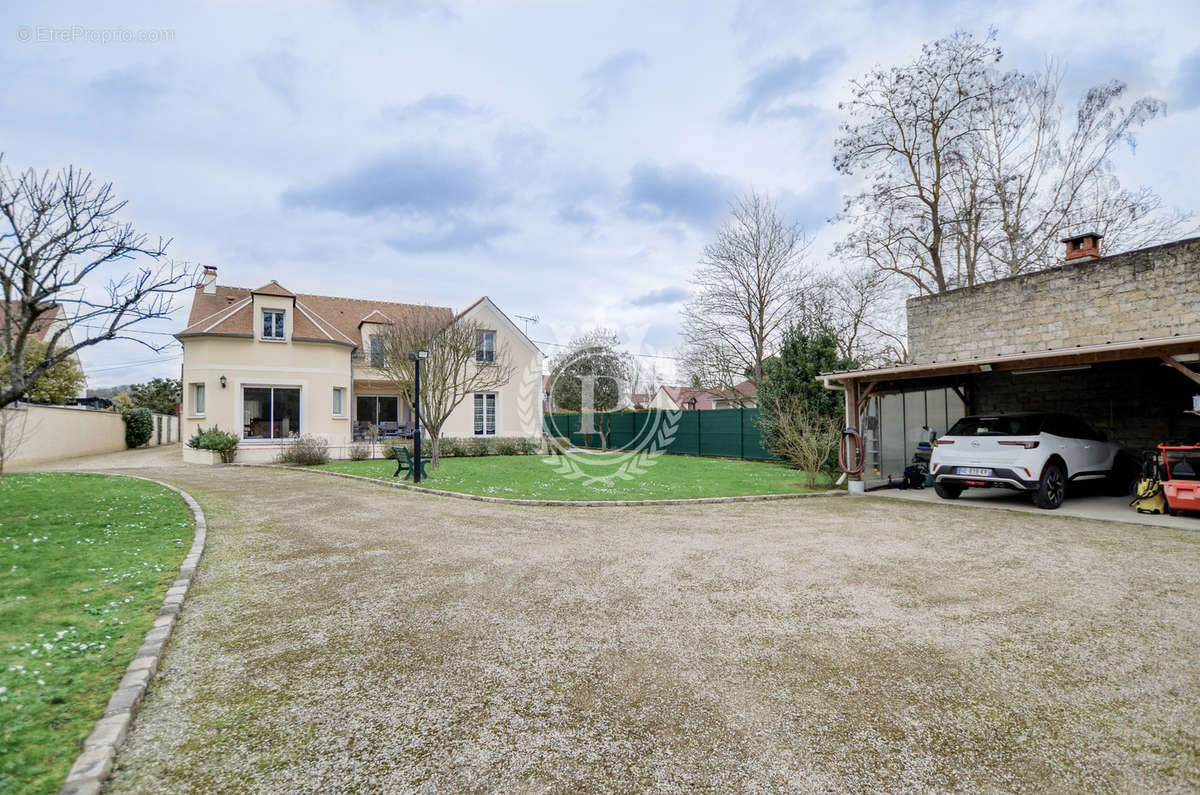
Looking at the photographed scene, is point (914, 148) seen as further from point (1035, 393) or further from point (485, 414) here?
point (485, 414)

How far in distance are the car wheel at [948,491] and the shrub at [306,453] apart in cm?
1709

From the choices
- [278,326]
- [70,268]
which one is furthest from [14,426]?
[70,268]

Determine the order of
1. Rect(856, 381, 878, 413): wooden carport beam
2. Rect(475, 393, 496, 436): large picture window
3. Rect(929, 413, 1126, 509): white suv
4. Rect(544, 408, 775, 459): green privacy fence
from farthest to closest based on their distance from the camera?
Rect(475, 393, 496, 436): large picture window < Rect(544, 408, 775, 459): green privacy fence < Rect(856, 381, 878, 413): wooden carport beam < Rect(929, 413, 1126, 509): white suv

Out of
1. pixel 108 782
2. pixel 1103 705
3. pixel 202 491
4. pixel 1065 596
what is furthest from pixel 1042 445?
pixel 202 491

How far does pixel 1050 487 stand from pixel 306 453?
1873cm

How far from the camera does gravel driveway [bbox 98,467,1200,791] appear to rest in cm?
240

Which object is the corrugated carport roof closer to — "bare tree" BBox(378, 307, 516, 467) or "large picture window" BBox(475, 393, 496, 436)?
"bare tree" BBox(378, 307, 516, 467)

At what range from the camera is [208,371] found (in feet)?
62.7

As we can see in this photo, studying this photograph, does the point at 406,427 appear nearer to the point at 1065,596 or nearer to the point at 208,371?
the point at 208,371

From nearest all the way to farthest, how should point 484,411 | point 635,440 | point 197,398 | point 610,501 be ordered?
point 610,501
point 197,398
point 484,411
point 635,440

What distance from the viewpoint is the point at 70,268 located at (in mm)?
7133

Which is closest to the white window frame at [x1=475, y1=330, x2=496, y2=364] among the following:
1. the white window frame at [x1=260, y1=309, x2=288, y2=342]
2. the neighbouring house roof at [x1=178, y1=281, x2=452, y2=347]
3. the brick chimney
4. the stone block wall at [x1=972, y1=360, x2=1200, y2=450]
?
the neighbouring house roof at [x1=178, y1=281, x2=452, y2=347]

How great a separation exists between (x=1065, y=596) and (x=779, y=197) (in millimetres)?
22605

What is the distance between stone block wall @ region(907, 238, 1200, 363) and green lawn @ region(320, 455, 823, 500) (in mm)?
5407
